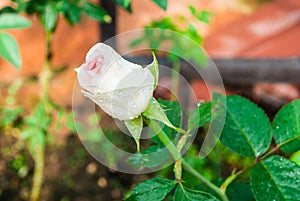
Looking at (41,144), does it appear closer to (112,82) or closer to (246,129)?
(246,129)

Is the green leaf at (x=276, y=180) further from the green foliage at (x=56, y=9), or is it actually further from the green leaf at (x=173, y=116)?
the green foliage at (x=56, y=9)

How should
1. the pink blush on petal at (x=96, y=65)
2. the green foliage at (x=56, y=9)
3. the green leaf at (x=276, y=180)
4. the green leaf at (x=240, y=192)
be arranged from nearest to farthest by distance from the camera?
the pink blush on petal at (x=96, y=65)
the green leaf at (x=276, y=180)
the green leaf at (x=240, y=192)
the green foliage at (x=56, y=9)

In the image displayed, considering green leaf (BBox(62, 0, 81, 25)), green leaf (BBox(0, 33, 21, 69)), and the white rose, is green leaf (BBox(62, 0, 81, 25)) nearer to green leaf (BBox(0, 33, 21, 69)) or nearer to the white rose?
green leaf (BBox(0, 33, 21, 69))

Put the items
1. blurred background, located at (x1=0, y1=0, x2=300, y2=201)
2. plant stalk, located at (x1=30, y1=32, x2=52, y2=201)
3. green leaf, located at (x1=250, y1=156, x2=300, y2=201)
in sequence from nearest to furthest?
green leaf, located at (x1=250, y1=156, x2=300, y2=201), plant stalk, located at (x1=30, y1=32, x2=52, y2=201), blurred background, located at (x1=0, y1=0, x2=300, y2=201)

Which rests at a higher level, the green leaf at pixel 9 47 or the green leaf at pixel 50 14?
the green leaf at pixel 9 47

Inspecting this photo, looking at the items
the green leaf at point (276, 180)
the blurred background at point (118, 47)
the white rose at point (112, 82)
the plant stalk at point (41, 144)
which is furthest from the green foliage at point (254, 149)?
the plant stalk at point (41, 144)

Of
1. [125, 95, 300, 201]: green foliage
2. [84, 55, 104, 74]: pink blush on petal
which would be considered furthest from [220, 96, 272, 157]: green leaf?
[84, 55, 104, 74]: pink blush on petal
